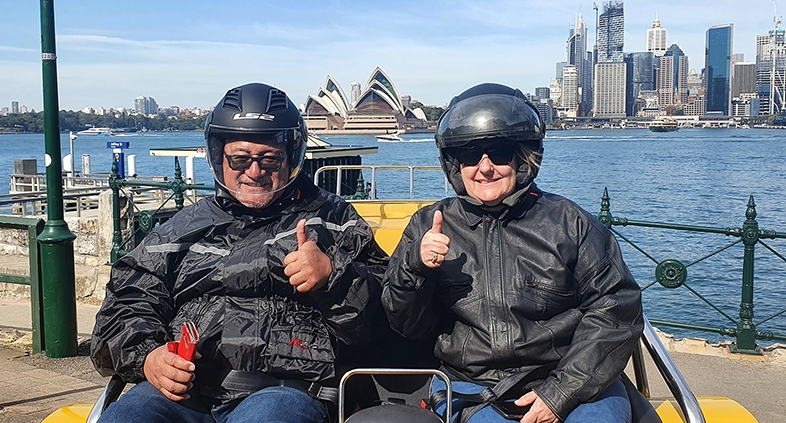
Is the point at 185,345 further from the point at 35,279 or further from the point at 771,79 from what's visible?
the point at 771,79

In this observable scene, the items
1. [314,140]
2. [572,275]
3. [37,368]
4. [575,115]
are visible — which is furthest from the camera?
[575,115]

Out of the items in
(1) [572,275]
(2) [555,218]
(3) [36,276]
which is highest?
(2) [555,218]

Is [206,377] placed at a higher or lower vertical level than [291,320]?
lower

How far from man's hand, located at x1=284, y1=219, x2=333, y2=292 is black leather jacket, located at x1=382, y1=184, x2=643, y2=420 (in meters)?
0.23

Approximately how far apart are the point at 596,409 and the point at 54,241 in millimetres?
4176

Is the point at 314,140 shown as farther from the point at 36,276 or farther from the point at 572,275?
the point at 572,275

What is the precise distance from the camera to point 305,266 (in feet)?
7.98

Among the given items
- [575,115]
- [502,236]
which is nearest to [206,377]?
[502,236]

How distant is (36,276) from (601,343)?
14.1 feet

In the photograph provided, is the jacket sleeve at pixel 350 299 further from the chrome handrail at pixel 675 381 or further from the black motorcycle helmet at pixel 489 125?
the chrome handrail at pixel 675 381

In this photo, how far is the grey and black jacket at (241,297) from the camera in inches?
102

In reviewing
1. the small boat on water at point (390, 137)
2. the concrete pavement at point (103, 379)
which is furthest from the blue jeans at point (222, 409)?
the small boat on water at point (390, 137)

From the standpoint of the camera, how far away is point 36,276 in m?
5.41

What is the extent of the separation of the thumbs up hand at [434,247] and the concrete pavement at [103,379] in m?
2.52
